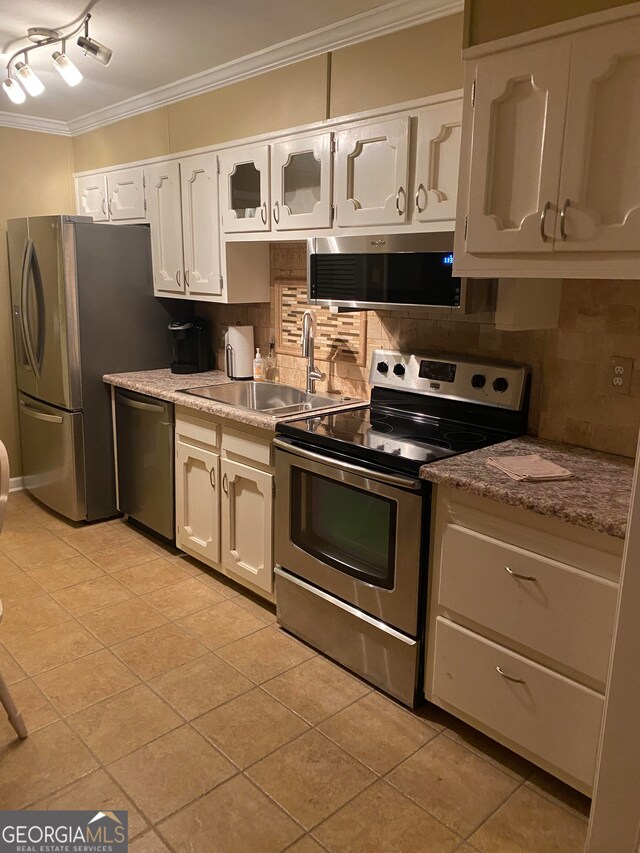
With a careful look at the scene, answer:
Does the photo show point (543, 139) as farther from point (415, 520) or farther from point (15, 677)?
point (15, 677)

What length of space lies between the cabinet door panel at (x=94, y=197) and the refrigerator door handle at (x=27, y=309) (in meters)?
0.55

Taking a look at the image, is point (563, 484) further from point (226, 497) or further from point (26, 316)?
point (26, 316)

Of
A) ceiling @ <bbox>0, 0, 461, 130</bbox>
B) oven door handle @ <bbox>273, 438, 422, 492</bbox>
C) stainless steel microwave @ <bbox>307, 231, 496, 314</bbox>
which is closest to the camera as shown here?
oven door handle @ <bbox>273, 438, 422, 492</bbox>

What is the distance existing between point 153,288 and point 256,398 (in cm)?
96

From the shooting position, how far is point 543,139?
1863 millimetres

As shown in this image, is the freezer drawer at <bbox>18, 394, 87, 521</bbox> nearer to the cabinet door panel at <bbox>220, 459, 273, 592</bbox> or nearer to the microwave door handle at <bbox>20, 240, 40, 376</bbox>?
the microwave door handle at <bbox>20, 240, 40, 376</bbox>

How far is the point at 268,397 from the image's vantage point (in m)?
3.50

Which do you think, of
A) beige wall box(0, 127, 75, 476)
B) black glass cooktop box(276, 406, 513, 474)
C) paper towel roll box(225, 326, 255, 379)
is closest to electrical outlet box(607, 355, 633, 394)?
black glass cooktop box(276, 406, 513, 474)

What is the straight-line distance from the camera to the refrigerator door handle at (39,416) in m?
3.83

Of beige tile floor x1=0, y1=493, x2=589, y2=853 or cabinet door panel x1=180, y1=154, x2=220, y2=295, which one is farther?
cabinet door panel x1=180, y1=154, x2=220, y2=295

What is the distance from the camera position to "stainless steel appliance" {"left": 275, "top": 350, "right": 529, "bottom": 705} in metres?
2.20

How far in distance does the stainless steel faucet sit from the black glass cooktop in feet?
1.32

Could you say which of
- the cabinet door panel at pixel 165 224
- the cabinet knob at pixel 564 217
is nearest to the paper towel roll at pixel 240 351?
the cabinet door panel at pixel 165 224

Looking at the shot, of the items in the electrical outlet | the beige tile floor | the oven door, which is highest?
the electrical outlet
